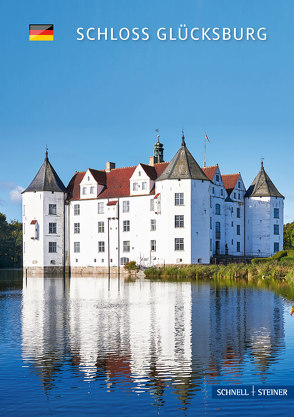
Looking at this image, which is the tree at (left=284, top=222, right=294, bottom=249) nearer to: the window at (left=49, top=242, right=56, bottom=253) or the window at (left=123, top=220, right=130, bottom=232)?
the window at (left=123, top=220, right=130, bottom=232)

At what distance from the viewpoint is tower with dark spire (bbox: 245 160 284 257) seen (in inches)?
3098

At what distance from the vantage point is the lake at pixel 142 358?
38.7ft

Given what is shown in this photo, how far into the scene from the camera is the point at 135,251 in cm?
7050

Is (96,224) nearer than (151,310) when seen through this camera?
No

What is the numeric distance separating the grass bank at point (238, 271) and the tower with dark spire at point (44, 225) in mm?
18819

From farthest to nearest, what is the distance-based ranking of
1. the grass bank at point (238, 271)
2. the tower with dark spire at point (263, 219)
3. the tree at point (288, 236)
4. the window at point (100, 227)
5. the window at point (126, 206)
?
the tree at point (288, 236)
the tower with dark spire at point (263, 219)
the window at point (100, 227)
the window at point (126, 206)
the grass bank at point (238, 271)

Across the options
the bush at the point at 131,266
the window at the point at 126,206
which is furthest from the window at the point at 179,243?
the window at the point at 126,206

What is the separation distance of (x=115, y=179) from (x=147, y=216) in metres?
8.62

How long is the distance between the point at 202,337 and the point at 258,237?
61.3 meters

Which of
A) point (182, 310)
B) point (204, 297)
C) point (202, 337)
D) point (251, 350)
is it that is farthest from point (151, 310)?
point (251, 350)

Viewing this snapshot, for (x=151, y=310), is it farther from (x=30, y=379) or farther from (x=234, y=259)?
(x=234, y=259)

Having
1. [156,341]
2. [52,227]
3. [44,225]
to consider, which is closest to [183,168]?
[52,227]

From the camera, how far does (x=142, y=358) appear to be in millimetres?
15945

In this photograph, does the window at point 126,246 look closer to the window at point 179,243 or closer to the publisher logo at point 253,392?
the window at point 179,243
